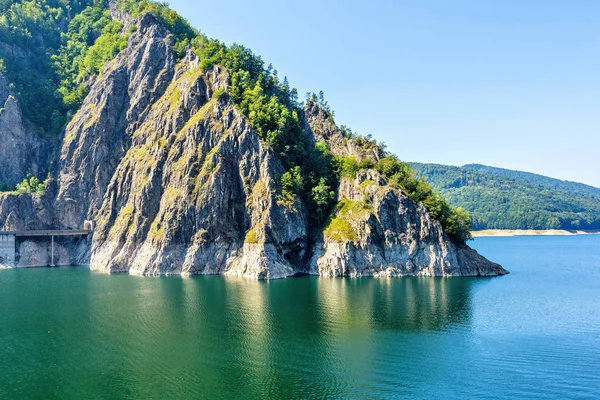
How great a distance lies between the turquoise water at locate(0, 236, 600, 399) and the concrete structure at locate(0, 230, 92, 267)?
139 feet

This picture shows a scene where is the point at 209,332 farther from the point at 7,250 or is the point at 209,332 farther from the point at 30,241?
the point at 7,250

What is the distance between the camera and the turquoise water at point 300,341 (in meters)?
37.4

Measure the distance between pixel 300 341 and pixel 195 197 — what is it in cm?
6507

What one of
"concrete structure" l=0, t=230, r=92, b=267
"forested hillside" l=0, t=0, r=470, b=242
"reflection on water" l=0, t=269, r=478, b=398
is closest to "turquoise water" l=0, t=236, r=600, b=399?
"reflection on water" l=0, t=269, r=478, b=398

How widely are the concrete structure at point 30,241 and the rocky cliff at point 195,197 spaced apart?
560 cm

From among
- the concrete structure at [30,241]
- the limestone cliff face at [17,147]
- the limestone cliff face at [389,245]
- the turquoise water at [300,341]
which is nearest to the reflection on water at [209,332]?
the turquoise water at [300,341]

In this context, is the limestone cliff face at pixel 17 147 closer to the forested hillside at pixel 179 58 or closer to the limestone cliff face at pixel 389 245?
the forested hillside at pixel 179 58

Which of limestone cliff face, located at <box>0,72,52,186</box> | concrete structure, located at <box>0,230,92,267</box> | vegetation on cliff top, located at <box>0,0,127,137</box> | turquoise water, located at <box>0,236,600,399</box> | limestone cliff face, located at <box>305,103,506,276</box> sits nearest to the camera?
turquoise water, located at <box>0,236,600,399</box>

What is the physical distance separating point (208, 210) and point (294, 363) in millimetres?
66927

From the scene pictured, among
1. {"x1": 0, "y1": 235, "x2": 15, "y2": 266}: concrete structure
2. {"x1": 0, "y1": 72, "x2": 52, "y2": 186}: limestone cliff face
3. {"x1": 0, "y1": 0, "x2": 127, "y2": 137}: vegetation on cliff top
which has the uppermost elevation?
{"x1": 0, "y1": 0, "x2": 127, "y2": 137}: vegetation on cliff top

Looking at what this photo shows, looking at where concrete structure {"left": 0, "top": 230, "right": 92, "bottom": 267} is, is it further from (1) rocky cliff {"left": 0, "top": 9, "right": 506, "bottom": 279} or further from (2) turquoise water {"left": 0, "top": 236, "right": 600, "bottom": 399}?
(2) turquoise water {"left": 0, "top": 236, "right": 600, "bottom": 399}

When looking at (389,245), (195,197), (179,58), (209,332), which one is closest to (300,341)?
(209,332)

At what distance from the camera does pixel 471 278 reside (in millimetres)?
92250

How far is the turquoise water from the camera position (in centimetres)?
3741
